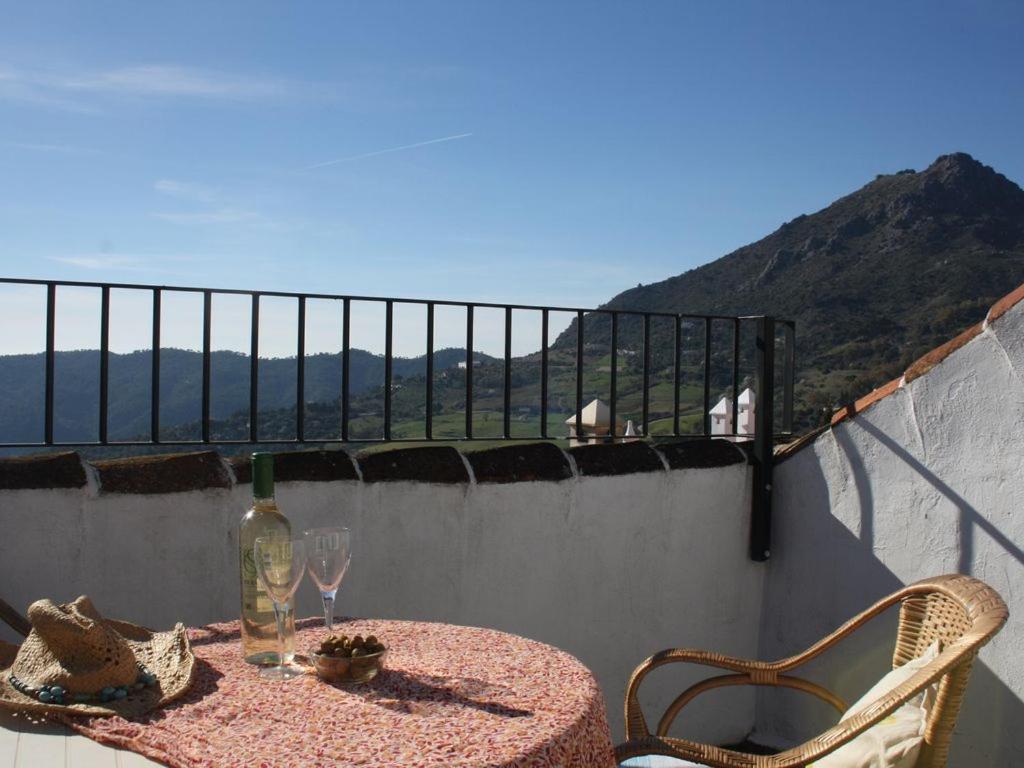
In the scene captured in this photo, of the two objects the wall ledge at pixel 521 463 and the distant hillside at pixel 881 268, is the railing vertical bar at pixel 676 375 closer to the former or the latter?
the wall ledge at pixel 521 463

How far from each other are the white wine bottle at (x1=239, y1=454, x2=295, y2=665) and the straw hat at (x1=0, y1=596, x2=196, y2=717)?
14 cm

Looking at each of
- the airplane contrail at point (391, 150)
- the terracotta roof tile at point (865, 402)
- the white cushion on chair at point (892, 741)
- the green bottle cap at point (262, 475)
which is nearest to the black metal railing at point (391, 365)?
the terracotta roof tile at point (865, 402)

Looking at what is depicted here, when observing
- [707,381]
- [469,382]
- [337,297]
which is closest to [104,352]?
[337,297]

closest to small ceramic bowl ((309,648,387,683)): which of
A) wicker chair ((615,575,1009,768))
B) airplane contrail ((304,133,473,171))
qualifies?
wicker chair ((615,575,1009,768))

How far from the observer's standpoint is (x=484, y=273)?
21.4 feet

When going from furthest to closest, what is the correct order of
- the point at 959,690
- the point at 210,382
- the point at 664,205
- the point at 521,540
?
1. the point at 664,205
2. the point at 521,540
3. the point at 210,382
4. the point at 959,690

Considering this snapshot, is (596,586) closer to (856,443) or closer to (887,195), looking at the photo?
(856,443)

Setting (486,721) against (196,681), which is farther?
(196,681)

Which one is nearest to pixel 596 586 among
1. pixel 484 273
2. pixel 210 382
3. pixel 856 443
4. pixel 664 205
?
pixel 856 443

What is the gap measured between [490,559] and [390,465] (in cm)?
47

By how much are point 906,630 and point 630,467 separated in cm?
120

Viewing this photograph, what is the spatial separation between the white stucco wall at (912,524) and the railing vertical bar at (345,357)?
166 centimetres

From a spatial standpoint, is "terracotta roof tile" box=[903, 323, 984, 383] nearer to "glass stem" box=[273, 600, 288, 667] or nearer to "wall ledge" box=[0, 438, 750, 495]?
"wall ledge" box=[0, 438, 750, 495]

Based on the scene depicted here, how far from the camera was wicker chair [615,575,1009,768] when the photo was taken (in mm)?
1608
